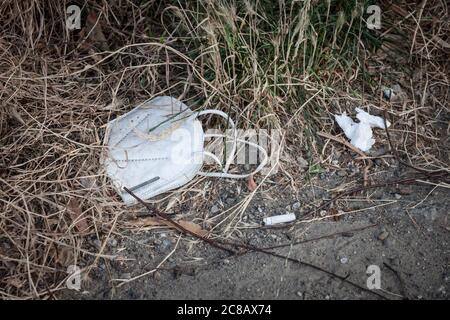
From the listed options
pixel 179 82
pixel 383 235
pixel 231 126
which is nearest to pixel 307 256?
pixel 383 235

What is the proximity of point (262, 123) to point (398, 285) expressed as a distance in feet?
2.55

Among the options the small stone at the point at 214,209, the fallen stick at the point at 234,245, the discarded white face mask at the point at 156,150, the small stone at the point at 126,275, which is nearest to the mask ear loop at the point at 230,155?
the discarded white face mask at the point at 156,150

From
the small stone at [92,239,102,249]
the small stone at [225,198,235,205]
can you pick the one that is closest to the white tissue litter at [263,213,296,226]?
the small stone at [225,198,235,205]

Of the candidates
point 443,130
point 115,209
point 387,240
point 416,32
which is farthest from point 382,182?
point 115,209

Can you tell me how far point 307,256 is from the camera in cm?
182

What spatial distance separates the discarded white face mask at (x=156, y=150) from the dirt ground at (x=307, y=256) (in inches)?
6.5

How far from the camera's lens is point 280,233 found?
1.91m

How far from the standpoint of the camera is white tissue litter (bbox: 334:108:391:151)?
7.05 ft

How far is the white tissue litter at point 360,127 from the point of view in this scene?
7.05 ft

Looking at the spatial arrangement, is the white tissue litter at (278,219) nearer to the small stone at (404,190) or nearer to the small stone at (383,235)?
the small stone at (383,235)

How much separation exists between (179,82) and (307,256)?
0.88 m

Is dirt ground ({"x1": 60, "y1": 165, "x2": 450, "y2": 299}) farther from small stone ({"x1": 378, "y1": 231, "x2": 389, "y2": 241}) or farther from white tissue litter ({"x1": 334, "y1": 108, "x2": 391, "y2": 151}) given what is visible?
white tissue litter ({"x1": 334, "y1": 108, "x2": 391, "y2": 151})
